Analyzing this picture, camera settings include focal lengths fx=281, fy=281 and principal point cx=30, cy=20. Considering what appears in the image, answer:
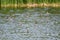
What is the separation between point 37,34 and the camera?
567 inches

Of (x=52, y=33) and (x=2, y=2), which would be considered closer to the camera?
(x=52, y=33)

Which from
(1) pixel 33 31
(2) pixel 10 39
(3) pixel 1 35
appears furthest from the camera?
(1) pixel 33 31

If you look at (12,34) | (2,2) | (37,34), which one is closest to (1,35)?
(12,34)

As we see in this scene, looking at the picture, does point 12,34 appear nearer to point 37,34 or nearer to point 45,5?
point 37,34

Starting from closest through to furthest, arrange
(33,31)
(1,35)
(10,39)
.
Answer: (10,39), (1,35), (33,31)

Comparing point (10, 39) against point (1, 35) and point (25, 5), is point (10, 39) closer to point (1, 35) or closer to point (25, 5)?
point (1, 35)

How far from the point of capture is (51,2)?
28.3 metres

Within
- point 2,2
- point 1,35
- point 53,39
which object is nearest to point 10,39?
point 1,35

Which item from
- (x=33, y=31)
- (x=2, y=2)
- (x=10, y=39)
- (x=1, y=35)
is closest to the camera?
(x=10, y=39)

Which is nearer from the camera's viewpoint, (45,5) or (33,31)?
(33,31)

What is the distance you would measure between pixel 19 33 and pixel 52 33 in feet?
5.65

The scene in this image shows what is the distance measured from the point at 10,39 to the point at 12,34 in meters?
1.34

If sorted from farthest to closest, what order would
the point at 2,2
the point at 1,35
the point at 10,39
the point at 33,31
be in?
the point at 2,2, the point at 33,31, the point at 1,35, the point at 10,39

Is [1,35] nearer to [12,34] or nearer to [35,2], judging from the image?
[12,34]
